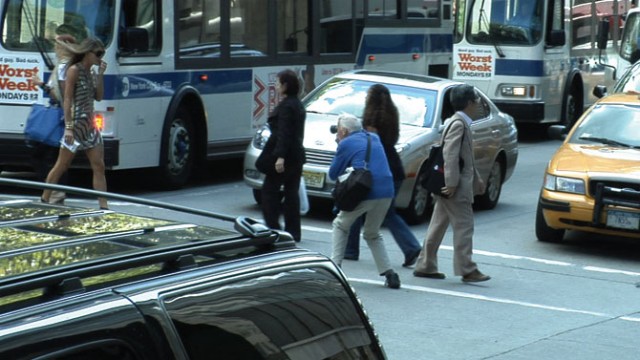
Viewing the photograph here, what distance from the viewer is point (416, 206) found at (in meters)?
13.7

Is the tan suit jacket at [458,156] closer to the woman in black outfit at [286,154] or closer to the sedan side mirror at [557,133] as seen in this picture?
the woman in black outfit at [286,154]

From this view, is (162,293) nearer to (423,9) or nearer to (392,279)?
(392,279)

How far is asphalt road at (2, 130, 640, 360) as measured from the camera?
8.69 metres

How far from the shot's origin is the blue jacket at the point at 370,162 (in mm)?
10117

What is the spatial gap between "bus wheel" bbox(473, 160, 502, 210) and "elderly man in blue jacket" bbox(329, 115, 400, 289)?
16.6 ft

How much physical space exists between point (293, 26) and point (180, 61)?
2690 millimetres

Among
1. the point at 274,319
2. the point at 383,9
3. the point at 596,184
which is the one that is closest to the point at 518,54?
the point at 383,9

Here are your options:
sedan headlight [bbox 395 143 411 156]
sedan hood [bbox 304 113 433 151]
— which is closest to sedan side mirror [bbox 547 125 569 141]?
sedan hood [bbox 304 113 433 151]

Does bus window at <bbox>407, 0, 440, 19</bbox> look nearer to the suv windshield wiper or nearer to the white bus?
A: the white bus

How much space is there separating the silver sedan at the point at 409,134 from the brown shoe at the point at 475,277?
262cm

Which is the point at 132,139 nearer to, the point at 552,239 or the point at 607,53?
the point at 552,239


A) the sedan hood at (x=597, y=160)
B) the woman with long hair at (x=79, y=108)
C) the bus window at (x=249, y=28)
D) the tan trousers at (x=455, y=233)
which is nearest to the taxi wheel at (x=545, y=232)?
the sedan hood at (x=597, y=160)

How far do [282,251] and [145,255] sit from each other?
52cm

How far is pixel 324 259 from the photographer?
3.46 meters
